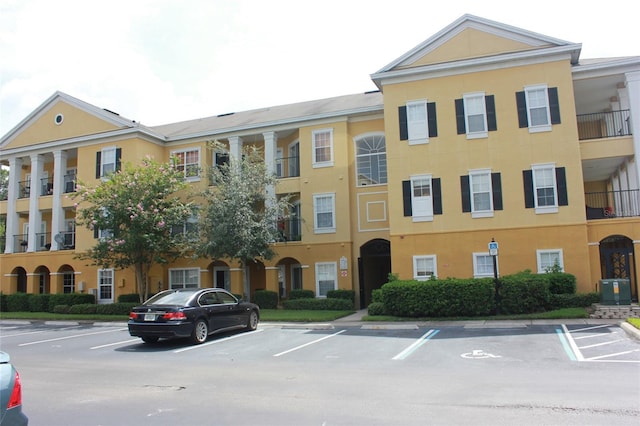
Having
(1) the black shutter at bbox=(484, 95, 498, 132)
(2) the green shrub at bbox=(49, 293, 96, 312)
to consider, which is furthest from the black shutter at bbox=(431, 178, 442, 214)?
(2) the green shrub at bbox=(49, 293, 96, 312)

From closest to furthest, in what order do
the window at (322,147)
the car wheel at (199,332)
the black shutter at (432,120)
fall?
the car wheel at (199,332), the black shutter at (432,120), the window at (322,147)

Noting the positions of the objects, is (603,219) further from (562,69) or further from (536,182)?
(562,69)

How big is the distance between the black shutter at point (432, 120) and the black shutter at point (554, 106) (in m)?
4.60

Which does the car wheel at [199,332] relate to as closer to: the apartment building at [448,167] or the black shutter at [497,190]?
the apartment building at [448,167]

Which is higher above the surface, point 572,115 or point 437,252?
point 572,115

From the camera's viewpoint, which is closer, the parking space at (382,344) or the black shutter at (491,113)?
the parking space at (382,344)

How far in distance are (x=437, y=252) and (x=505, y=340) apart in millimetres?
8767

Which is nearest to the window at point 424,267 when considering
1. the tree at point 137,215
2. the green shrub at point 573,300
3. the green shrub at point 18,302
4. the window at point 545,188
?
the window at point 545,188

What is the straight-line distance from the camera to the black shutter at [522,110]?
21453mm

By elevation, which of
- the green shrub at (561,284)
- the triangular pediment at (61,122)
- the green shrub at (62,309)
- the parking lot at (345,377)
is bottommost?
Answer: the parking lot at (345,377)

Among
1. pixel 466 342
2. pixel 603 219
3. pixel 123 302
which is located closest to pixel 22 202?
pixel 123 302

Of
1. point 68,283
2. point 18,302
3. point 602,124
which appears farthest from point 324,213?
point 18,302

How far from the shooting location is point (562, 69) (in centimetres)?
2122

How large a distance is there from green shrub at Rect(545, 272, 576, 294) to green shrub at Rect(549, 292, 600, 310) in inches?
16.8
